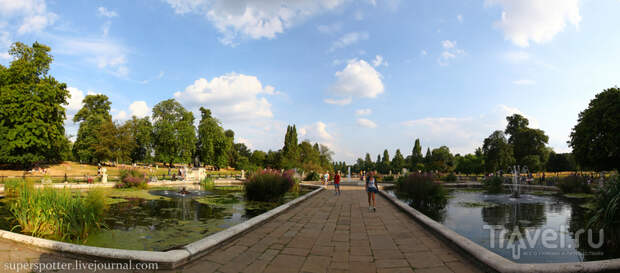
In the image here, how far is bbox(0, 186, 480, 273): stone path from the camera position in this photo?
3.85 m

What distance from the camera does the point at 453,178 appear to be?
32.6 m

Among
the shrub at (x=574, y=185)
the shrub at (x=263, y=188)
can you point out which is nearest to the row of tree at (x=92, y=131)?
the shrub at (x=263, y=188)

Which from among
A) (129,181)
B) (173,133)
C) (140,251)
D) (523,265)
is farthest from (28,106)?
(523,265)

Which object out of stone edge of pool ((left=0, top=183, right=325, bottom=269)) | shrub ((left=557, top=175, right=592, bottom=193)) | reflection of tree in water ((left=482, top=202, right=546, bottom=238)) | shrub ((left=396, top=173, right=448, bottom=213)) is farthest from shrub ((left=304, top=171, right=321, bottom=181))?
stone edge of pool ((left=0, top=183, right=325, bottom=269))

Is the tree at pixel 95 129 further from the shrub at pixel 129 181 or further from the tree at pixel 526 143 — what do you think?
the tree at pixel 526 143

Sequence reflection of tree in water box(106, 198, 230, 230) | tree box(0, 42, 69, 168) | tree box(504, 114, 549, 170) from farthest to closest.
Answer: tree box(504, 114, 549, 170), tree box(0, 42, 69, 168), reflection of tree in water box(106, 198, 230, 230)

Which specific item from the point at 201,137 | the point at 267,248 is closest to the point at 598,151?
the point at 267,248

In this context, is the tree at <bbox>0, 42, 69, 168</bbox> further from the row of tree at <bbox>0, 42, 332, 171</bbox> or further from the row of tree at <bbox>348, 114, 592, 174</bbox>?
the row of tree at <bbox>348, 114, 592, 174</bbox>

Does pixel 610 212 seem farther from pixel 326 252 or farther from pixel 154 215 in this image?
pixel 154 215

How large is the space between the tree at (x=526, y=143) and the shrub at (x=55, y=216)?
62.5m

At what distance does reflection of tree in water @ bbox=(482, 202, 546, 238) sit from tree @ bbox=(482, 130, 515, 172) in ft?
165

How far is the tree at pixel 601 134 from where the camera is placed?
21.8m

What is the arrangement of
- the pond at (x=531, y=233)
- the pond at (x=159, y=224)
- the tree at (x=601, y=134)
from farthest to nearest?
the tree at (x=601, y=134) → the pond at (x=159, y=224) → the pond at (x=531, y=233)

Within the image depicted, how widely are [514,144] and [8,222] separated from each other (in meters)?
69.5
